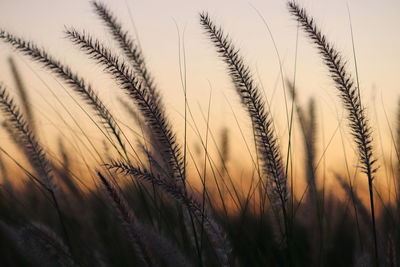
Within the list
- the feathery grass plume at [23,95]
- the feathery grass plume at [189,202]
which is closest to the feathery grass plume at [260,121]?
the feathery grass plume at [189,202]

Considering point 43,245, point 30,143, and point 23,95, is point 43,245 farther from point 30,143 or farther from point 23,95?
point 23,95

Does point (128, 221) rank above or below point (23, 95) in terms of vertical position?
below

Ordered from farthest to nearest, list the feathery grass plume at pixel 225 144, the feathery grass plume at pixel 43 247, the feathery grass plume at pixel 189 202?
the feathery grass plume at pixel 225 144
the feathery grass plume at pixel 43 247
the feathery grass plume at pixel 189 202

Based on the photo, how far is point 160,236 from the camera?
6.07ft

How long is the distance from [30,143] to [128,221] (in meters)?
0.87

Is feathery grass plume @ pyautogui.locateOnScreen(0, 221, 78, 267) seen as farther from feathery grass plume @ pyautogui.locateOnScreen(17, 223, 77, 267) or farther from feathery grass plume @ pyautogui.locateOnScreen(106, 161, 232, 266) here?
feathery grass plume @ pyautogui.locateOnScreen(106, 161, 232, 266)

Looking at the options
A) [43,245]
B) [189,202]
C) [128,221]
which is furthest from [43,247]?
[189,202]

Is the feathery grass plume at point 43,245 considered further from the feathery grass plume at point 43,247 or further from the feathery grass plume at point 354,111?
the feathery grass plume at point 354,111

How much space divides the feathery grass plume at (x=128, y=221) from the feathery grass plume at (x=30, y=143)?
69 cm

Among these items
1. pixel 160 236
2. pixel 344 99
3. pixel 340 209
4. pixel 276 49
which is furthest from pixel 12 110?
pixel 340 209

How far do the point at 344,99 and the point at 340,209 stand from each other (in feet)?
4.03

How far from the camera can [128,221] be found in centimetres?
171

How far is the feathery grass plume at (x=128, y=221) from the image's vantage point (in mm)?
1683

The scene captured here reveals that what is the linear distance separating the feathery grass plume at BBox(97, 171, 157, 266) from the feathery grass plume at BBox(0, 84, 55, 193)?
2.28ft
